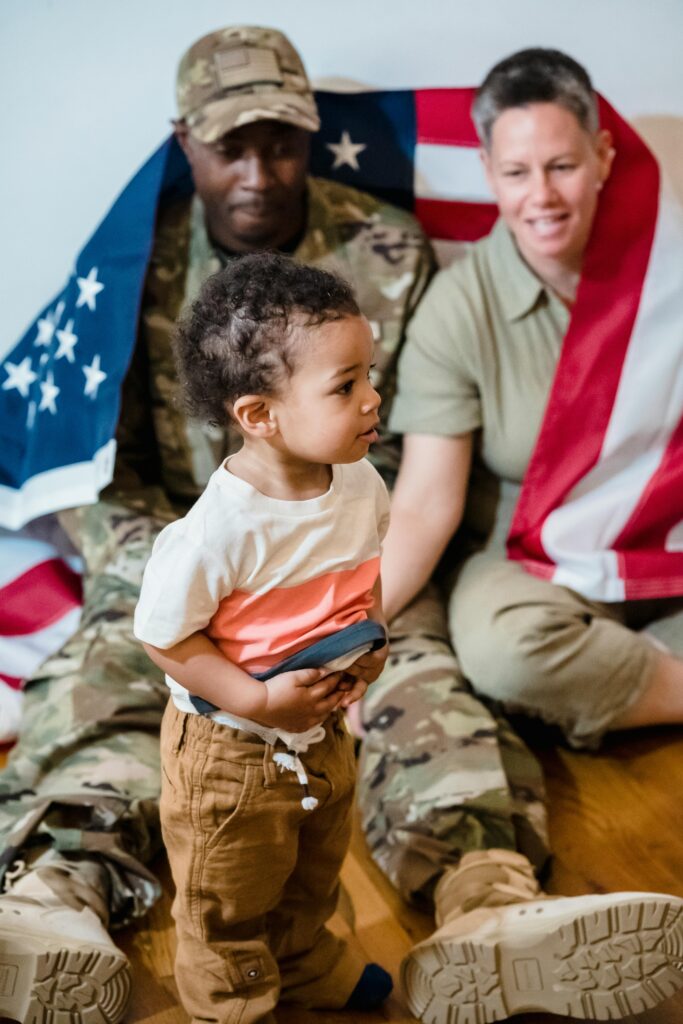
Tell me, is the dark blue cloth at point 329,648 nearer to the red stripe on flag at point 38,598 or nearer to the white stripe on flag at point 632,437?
the white stripe on flag at point 632,437

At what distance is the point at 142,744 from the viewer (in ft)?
4.46

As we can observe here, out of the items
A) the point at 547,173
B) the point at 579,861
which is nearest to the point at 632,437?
the point at 547,173

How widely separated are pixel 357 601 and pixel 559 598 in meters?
0.69

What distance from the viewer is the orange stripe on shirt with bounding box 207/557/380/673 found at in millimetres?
896

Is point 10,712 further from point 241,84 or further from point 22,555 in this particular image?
point 241,84

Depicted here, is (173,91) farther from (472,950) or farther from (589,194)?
(472,950)

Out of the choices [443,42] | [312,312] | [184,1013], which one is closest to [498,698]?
[184,1013]

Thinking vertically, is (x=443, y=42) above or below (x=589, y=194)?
above

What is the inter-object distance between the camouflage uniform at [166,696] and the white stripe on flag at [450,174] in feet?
0.32

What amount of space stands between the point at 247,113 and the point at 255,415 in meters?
0.80

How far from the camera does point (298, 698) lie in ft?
2.90

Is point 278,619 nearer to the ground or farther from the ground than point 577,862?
farther from the ground

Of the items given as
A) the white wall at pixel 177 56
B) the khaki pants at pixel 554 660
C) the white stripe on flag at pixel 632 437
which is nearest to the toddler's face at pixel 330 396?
the khaki pants at pixel 554 660

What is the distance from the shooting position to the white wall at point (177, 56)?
1.70m
